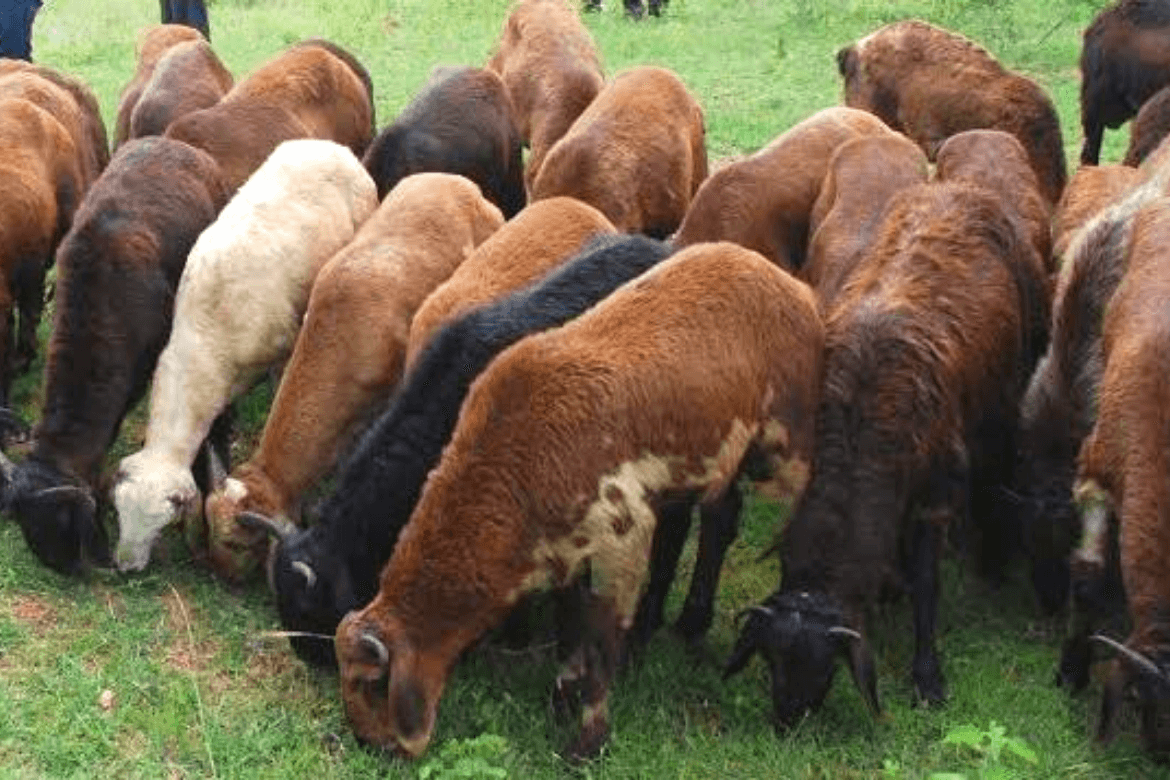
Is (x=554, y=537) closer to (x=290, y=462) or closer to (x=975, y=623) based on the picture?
(x=290, y=462)

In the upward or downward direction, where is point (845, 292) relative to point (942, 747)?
upward

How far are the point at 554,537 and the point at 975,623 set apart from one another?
248cm

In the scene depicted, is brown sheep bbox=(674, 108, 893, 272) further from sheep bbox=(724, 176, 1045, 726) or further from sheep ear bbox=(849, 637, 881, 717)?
sheep ear bbox=(849, 637, 881, 717)

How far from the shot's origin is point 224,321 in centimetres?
782

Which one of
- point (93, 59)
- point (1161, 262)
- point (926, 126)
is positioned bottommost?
point (93, 59)

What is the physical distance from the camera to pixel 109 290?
7.68 m

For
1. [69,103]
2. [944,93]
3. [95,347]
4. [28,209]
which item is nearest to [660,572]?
[95,347]

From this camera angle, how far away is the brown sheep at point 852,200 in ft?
25.8

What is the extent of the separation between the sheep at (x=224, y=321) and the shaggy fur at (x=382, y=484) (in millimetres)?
1092

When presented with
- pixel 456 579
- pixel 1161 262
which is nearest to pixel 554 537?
pixel 456 579

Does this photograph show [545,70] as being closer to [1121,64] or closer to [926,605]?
[1121,64]

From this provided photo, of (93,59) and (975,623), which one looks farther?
(93,59)

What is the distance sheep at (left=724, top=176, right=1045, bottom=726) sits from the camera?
598cm

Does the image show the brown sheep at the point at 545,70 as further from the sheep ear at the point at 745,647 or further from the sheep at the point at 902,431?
the sheep ear at the point at 745,647
